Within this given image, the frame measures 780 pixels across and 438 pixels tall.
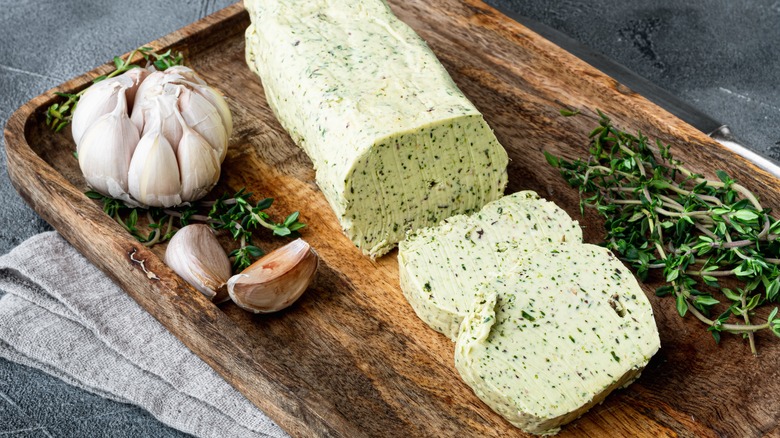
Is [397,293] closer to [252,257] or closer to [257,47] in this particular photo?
[252,257]

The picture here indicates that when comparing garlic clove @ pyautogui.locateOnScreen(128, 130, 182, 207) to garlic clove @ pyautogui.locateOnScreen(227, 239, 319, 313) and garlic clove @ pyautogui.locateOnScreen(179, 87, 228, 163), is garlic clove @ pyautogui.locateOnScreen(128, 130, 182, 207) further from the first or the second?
garlic clove @ pyautogui.locateOnScreen(227, 239, 319, 313)

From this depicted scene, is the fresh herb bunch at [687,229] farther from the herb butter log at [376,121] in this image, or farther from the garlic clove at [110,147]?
the garlic clove at [110,147]

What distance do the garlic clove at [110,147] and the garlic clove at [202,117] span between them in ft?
0.91

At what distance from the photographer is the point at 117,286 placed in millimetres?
4527

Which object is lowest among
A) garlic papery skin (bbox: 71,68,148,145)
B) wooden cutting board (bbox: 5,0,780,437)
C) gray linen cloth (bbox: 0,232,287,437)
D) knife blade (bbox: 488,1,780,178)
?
gray linen cloth (bbox: 0,232,287,437)

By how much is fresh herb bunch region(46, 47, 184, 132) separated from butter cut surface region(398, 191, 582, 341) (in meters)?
1.87

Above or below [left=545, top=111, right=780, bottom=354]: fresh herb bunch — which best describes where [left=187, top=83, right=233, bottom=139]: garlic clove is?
above

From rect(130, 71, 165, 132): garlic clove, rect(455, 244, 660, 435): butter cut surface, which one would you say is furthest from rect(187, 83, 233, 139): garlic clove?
rect(455, 244, 660, 435): butter cut surface

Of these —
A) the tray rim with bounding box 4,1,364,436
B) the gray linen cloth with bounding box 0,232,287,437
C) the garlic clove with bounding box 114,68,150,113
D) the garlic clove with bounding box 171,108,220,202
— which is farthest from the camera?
the garlic clove with bounding box 114,68,150,113

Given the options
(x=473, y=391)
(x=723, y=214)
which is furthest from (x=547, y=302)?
(x=723, y=214)

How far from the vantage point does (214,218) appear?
4621 mm

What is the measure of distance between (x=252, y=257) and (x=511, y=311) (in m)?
1.38

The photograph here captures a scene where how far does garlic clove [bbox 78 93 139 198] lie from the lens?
437cm

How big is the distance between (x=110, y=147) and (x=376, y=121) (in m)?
1.29
